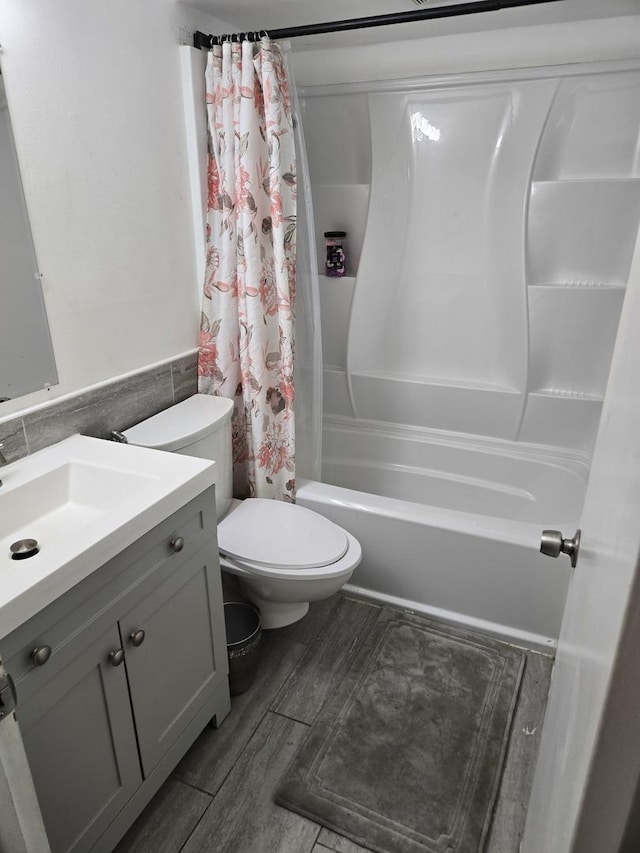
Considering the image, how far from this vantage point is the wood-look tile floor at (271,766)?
1.45 metres

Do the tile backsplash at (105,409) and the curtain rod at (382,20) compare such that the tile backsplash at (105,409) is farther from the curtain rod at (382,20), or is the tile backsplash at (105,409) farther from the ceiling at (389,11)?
the ceiling at (389,11)

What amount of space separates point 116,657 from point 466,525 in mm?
1242

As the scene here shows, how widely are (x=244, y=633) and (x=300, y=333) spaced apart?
1126 millimetres

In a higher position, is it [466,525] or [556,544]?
[556,544]

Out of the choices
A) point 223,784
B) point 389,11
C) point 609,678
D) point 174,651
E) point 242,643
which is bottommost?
point 223,784

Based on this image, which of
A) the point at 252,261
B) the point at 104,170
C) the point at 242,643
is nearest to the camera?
the point at 104,170

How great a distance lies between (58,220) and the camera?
1.57 meters

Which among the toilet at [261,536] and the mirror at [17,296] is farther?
the toilet at [261,536]

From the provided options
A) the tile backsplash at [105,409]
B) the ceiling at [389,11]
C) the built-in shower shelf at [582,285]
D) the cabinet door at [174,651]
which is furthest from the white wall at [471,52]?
the cabinet door at [174,651]

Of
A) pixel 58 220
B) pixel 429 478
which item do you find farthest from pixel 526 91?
pixel 58 220

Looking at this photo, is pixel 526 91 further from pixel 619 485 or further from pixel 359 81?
pixel 619 485

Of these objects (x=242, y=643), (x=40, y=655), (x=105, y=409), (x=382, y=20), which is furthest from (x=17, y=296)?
(x=382, y=20)

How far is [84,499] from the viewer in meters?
1.49

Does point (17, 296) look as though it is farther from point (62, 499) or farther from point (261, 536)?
point (261, 536)
